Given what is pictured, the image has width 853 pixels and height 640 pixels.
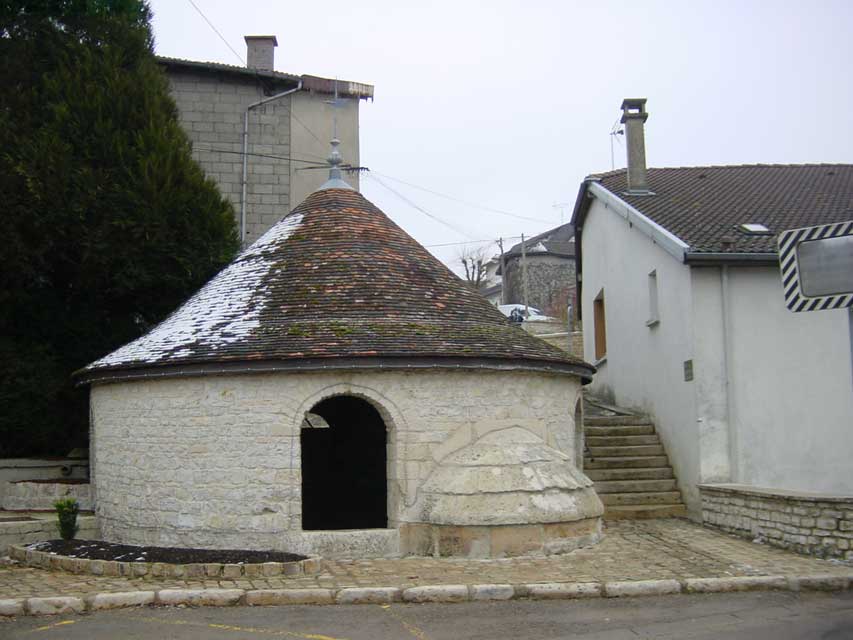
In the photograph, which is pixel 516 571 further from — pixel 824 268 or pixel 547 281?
pixel 547 281

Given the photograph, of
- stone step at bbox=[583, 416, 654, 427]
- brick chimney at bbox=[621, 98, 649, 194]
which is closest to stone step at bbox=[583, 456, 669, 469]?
stone step at bbox=[583, 416, 654, 427]

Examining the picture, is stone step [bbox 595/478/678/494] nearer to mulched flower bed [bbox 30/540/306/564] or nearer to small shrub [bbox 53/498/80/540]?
mulched flower bed [bbox 30/540/306/564]

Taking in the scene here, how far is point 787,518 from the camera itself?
1058cm

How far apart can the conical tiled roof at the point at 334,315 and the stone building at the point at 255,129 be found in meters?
9.45

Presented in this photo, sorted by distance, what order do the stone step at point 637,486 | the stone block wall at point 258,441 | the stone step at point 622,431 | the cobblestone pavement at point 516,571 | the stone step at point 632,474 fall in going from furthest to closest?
the stone step at point 622,431 < the stone step at point 632,474 < the stone step at point 637,486 < the stone block wall at point 258,441 < the cobblestone pavement at point 516,571

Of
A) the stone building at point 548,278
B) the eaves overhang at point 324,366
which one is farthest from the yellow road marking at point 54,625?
the stone building at point 548,278

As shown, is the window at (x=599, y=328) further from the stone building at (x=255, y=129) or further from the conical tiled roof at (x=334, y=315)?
the conical tiled roof at (x=334, y=315)

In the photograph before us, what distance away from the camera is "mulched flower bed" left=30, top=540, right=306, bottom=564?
31.1 feet

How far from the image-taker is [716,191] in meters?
17.0

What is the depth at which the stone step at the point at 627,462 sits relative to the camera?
14.5 m

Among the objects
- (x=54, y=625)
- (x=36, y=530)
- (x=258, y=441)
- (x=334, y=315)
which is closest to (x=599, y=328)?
(x=334, y=315)

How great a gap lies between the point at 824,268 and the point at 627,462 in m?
7.95

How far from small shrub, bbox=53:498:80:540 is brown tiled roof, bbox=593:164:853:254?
904 cm

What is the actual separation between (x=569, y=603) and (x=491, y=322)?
173 inches
